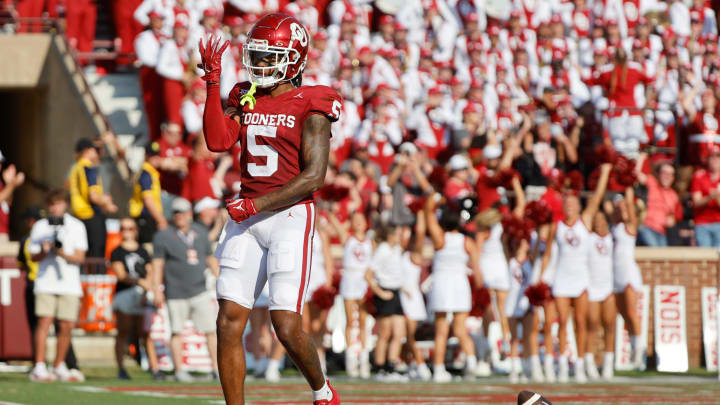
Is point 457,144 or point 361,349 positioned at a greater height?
point 457,144

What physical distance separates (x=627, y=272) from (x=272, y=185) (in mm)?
9546

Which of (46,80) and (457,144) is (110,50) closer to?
(46,80)

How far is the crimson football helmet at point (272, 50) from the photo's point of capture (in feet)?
23.7

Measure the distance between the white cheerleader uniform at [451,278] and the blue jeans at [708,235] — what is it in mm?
4525

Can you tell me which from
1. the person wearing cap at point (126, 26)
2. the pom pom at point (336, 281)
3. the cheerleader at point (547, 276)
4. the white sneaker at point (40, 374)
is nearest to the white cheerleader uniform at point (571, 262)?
the cheerleader at point (547, 276)

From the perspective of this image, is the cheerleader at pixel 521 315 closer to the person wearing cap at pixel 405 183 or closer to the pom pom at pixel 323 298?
the person wearing cap at pixel 405 183

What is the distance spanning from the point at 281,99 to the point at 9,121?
1847 centimetres

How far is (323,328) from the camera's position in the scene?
15.0 m

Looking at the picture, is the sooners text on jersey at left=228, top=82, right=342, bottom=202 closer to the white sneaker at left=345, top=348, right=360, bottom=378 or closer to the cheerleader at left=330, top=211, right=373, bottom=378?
the cheerleader at left=330, top=211, right=373, bottom=378

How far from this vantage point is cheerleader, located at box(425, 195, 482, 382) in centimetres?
1446

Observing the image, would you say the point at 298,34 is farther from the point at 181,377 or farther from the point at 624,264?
the point at 624,264

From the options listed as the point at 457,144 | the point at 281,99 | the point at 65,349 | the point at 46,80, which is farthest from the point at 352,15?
the point at 281,99

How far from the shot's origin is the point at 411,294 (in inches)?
600

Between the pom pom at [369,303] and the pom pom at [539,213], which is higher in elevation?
the pom pom at [539,213]
